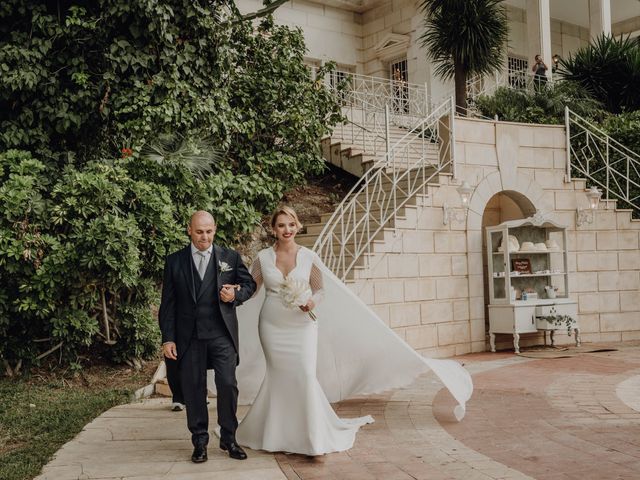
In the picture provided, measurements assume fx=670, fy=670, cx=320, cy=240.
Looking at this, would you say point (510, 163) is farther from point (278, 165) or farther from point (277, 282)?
point (277, 282)

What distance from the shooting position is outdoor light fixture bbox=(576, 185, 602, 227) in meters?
11.8

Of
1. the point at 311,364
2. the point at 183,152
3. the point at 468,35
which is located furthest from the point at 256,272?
the point at 468,35

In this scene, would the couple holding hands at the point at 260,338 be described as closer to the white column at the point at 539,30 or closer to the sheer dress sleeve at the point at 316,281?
the sheer dress sleeve at the point at 316,281

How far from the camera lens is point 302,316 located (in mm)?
5098

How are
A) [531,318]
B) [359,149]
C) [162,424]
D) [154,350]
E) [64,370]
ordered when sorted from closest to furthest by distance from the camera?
[162,424] → [64,370] → [154,350] → [531,318] → [359,149]

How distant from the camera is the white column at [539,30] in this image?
19.7 m

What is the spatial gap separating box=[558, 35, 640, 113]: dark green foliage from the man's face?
14728 millimetres

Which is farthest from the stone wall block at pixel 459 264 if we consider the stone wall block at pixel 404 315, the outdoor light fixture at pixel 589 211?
the outdoor light fixture at pixel 589 211

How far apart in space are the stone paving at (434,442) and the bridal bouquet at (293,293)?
3.71ft

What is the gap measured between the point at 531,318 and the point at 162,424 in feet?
22.3

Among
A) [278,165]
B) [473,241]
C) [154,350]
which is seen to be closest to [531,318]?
[473,241]

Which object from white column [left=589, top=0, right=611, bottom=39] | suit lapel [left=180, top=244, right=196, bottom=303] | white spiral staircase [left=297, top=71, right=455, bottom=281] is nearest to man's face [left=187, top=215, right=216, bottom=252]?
suit lapel [left=180, top=244, right=196, bottom=303]

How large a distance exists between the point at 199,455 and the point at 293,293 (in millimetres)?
1321

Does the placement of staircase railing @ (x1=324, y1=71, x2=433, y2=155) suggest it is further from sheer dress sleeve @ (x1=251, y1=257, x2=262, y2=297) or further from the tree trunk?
sheer dress sleeve @ (x1=251, y1=257, x2=262, y2=297)
